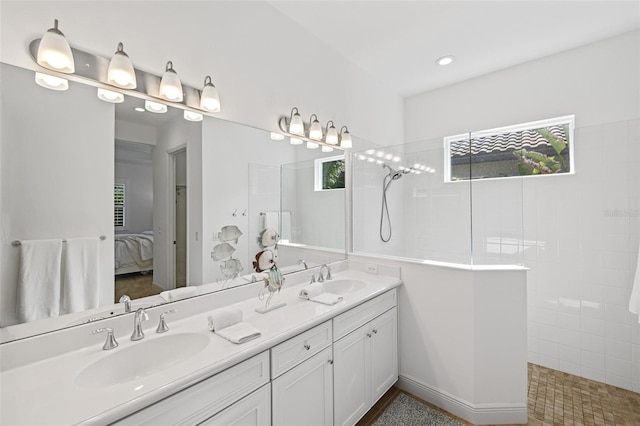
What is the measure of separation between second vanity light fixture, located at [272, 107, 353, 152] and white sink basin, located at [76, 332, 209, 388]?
1.51 metres

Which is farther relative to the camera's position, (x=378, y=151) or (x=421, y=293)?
(x=378, y=151)

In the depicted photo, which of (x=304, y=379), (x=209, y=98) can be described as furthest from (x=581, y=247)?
(x=209, y=98)

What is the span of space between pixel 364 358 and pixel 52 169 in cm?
194

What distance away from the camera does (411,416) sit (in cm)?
195

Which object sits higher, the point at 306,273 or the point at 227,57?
the point at 227,57

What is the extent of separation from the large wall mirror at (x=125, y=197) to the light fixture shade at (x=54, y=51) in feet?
0.23

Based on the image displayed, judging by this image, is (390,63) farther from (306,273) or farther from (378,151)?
(306,273)

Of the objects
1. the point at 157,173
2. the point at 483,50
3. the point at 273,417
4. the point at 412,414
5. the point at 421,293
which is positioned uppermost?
the point at 483,50

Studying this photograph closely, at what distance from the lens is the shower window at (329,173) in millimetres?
2511

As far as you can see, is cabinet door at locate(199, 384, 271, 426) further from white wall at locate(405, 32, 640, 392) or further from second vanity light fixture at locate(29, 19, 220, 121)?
white wall at locate(405, 32, 640, 392)

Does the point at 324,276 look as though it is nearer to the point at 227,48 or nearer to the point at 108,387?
the point at 108,387

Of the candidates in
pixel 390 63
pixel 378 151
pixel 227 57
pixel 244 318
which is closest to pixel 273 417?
pixel 244 318

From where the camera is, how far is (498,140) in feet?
9.73

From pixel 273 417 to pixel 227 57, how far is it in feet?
6.68
